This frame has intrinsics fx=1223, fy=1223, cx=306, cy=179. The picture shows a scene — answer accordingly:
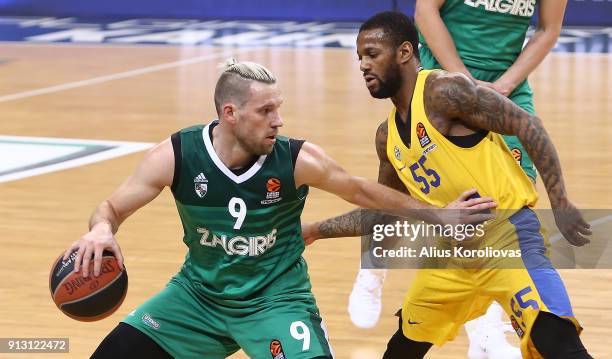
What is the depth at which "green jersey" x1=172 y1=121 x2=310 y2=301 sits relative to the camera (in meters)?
4.63

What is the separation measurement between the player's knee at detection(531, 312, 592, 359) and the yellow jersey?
532 mm

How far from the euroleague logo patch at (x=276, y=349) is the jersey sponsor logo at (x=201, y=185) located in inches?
24.6

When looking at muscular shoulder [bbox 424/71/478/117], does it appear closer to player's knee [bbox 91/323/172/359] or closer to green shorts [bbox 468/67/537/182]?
green shorts [bbox 468/67/537/182]

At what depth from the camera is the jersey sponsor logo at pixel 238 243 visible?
182 inches

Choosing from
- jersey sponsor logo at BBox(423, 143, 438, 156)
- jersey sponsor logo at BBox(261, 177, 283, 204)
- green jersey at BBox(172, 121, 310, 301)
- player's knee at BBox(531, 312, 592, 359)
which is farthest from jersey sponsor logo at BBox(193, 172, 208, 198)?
player's knee at BBox(531, 312, 592, 359)

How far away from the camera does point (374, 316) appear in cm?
603

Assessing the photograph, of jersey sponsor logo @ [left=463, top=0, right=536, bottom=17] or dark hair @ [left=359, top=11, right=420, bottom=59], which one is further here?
jersey sponsor logo @ [left=463, top=0, right=536, bottom=17]

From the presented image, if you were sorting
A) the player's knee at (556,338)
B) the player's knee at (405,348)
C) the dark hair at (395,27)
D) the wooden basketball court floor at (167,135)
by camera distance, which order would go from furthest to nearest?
the wooden basketball court floor at (167,135)
the player's knee at (405,348)
the dark hair at (395,27)
the player's knee at (556,338)

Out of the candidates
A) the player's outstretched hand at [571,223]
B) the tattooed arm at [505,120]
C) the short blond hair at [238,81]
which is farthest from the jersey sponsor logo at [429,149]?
the short blond hair at [238,81]

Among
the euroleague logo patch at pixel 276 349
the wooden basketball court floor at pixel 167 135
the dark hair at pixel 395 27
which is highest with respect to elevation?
the dark hair at pixel 395 27

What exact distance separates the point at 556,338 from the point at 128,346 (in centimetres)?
156

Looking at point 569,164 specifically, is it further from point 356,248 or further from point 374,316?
point 374,316

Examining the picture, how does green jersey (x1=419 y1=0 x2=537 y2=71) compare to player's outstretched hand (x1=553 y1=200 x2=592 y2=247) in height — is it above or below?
above

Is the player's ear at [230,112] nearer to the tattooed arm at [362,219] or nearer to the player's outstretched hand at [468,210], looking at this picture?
the tattooed arm at [362,219]
